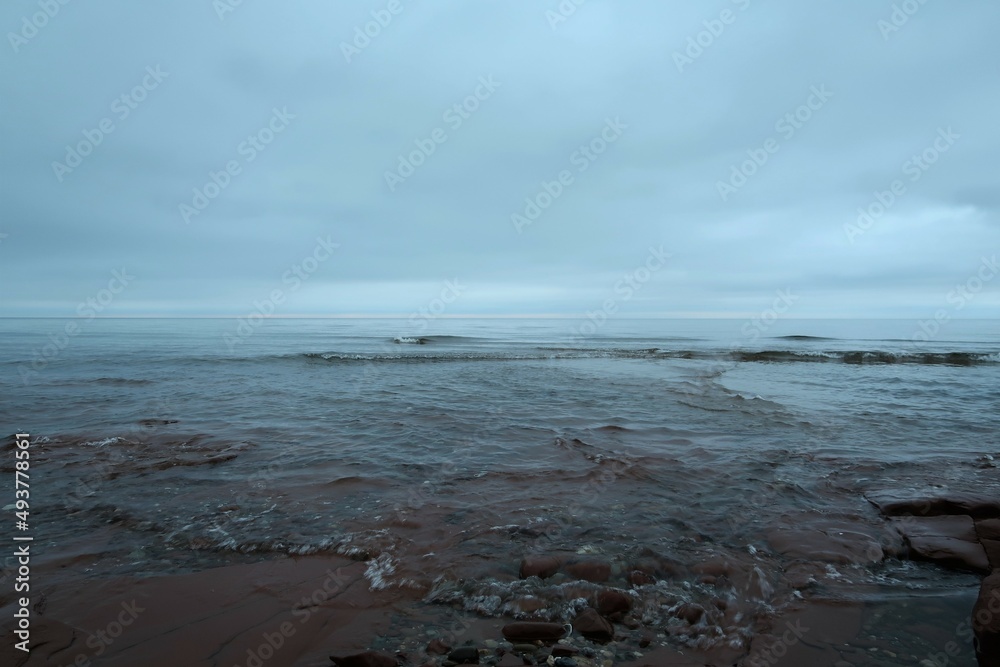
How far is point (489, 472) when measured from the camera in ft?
23.0

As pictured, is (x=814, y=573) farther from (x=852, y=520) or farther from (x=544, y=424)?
(x=544, y=424)

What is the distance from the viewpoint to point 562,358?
28.2m

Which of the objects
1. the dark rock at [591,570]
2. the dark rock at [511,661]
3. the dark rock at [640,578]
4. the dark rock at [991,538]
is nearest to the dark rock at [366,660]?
the dark rock at [511,661]

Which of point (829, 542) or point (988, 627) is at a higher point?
point (988, 627)

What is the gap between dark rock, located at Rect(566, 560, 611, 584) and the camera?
4039 mm

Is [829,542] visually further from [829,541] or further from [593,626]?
[593,626]

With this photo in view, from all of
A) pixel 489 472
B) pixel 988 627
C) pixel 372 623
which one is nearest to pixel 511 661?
pixel 372 623

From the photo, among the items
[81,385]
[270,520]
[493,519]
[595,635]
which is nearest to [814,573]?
[595,635]

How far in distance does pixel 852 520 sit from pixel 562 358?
904 inches

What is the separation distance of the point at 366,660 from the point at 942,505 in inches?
259

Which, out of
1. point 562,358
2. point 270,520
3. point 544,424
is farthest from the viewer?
point 562,358

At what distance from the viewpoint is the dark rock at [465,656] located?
9.87 ft

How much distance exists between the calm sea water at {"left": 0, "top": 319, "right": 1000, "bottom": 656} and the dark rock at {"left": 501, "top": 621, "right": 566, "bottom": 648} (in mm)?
312

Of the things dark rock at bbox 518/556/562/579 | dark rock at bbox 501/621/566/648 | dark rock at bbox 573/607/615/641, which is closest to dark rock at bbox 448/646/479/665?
dark rock at bbox 501/621/566/648
